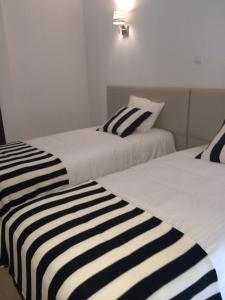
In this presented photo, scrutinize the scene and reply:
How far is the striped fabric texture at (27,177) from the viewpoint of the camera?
178cm

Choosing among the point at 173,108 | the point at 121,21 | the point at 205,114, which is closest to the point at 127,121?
the point at 173,108

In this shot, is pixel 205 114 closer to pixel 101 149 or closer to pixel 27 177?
pixel 101 149

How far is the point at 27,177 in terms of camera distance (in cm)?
186

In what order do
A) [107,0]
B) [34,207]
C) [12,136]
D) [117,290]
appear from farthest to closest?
[12,136], [107,0], [34,207], [117,290]

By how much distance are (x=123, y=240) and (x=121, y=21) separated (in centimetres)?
262

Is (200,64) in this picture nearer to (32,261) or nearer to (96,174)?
(96,174)

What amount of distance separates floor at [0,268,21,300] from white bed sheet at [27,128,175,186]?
76cm

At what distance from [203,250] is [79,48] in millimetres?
3515

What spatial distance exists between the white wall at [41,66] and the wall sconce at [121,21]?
3.26 feet

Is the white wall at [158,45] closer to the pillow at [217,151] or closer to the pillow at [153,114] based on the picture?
the pillow at [153,114]

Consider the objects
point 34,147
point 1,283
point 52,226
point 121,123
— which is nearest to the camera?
point 52,226

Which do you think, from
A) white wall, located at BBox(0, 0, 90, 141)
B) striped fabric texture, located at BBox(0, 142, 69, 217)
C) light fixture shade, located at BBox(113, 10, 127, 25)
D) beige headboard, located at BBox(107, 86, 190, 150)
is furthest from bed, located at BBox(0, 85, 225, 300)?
white wall, located at BBox(0, 0, 90, 141)

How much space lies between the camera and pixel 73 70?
12.7ft

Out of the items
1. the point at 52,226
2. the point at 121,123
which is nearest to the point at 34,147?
the point at 121,123
